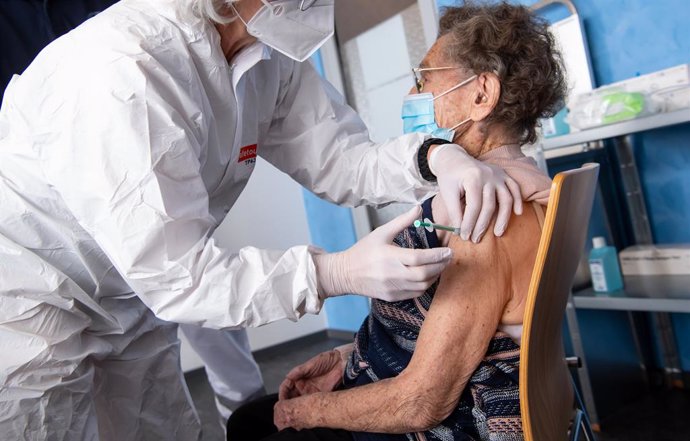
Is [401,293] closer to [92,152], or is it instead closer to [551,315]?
[551,315]

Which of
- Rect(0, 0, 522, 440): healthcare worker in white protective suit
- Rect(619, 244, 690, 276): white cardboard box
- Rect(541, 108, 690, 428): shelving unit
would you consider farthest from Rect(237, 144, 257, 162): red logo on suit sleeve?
Rect(619, 244, 690, 276): white cardboard box

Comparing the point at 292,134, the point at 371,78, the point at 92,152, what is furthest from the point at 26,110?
the point at 371,78

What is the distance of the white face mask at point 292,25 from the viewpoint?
1.16m

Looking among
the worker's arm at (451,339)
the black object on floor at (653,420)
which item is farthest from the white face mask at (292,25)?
the black object on floor at (653,420)

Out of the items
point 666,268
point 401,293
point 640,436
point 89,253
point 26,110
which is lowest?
point 640,436

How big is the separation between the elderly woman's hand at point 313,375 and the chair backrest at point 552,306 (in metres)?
0.48

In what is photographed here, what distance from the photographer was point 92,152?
3.05 ft

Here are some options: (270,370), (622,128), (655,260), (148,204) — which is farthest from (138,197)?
(270,370)

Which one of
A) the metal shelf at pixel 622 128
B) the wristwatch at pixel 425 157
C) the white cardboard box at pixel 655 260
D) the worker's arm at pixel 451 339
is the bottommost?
the white cardboard box at pixel 655 260

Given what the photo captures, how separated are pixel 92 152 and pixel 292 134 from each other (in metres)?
0.67

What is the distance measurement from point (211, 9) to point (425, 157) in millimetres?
496

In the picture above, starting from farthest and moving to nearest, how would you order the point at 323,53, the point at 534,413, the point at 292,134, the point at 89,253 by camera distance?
the point at 323,53, the point at 292,134, the point at 89,253, the point at 534,413

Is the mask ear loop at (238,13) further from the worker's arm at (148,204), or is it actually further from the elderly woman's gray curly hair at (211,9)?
the worker's arm at (148,204)

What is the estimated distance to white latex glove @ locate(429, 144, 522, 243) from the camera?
99cm
